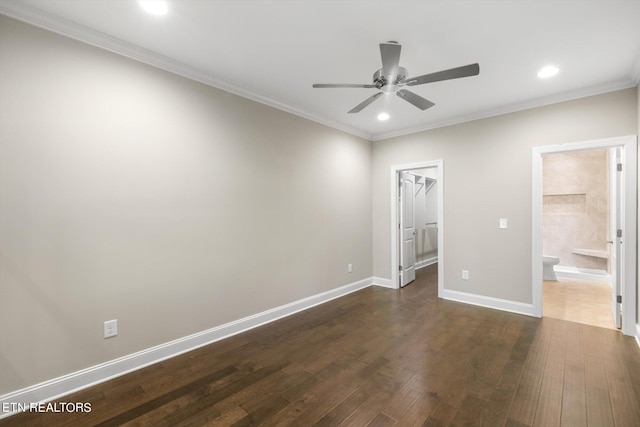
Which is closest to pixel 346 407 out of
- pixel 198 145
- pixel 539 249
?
pixel 198 145

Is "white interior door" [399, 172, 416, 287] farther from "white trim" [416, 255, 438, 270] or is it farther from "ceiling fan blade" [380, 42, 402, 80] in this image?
"ceiling fan blade" [380, 42, 402, 80]

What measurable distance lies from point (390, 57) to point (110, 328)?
299cm

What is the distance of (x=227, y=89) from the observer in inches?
116

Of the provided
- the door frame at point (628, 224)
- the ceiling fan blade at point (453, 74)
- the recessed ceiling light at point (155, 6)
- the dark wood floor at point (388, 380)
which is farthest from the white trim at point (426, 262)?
the recessed ceiling light at point (155, 6)

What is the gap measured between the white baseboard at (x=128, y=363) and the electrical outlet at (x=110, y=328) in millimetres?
214

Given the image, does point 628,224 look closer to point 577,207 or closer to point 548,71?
point 548,71

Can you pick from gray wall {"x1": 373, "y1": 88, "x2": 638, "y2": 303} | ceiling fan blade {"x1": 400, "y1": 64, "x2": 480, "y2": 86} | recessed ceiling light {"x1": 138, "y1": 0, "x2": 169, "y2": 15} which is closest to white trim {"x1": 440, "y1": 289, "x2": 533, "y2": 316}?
gray wall {"x1": 373, "y1": 88, "x2": 638, "y2": 303}

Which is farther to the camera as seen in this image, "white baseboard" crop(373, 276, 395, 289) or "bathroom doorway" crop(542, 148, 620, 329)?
"bathroom doorway" crop(542, 148, 620, 329)

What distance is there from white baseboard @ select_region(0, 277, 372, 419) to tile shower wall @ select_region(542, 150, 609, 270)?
230 inches

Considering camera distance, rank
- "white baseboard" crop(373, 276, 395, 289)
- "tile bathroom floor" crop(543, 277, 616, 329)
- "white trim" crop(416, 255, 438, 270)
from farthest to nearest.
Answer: "white trim" crop(416, 255, 438, 270), "white baseboard" crop(373, 276, 395, 289), "tile bathroom floor" crop(543, 277, 616, 329)

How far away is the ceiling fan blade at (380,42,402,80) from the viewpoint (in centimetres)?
182

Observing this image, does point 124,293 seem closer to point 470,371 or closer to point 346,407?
point 346,407

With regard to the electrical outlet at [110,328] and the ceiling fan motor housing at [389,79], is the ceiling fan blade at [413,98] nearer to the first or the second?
the ceiling fan motor housing at [389,79]

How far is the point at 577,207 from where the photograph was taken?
562 centimetres
